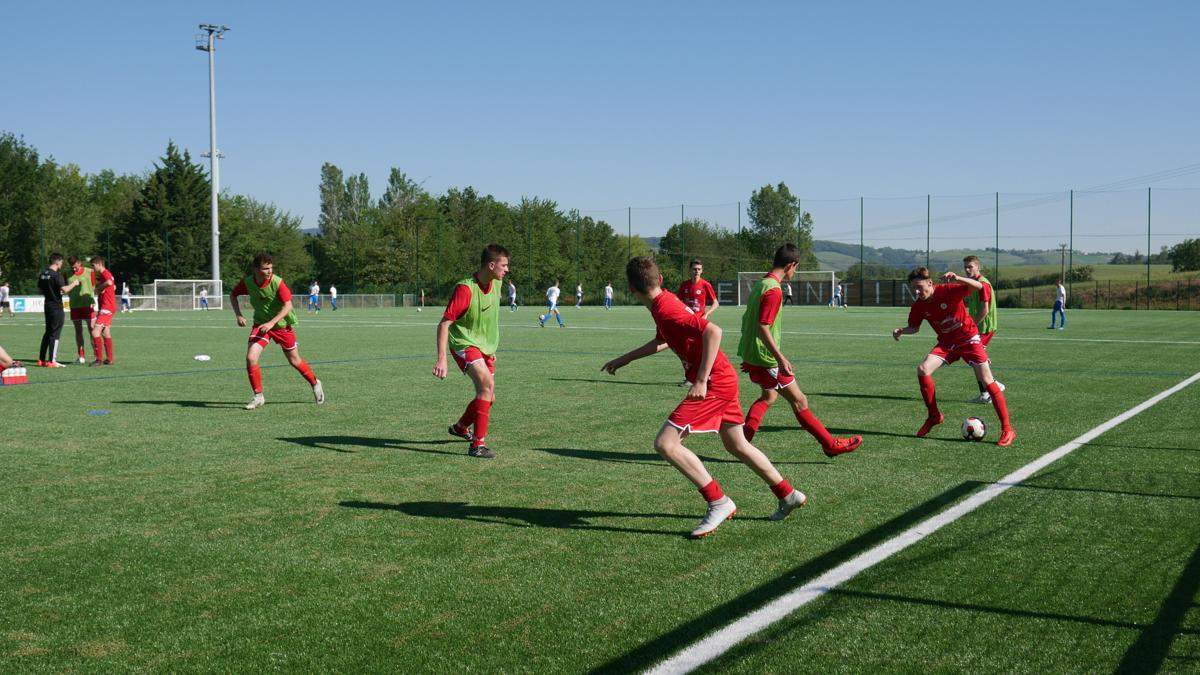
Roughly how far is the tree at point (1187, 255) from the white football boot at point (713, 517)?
236ft

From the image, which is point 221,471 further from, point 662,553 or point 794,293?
point 794,293

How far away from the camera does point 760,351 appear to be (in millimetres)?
8172

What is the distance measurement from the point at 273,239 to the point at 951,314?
87.3 m

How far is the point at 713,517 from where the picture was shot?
5750 mm

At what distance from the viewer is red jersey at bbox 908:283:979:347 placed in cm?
965

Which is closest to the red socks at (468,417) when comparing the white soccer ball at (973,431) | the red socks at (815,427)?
the red socks at (815,427)

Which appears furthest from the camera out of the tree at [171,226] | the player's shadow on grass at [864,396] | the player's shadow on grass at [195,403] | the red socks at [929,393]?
the tree at [171,226]

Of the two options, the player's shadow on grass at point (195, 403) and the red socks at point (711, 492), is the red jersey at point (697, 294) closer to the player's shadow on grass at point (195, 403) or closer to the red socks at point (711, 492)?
the player's shadow on grass at point (195, 403)

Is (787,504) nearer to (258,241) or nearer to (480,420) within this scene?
(480,420)

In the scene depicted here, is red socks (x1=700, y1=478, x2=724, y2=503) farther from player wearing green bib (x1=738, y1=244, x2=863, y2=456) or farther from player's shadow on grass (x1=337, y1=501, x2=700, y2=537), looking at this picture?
player wearing green bib (x1=738, y1=244, x2=863, y2=456)

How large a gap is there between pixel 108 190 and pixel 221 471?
4199 inches

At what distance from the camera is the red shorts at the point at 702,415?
18.5 feet

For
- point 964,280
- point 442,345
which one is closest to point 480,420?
point 442,345

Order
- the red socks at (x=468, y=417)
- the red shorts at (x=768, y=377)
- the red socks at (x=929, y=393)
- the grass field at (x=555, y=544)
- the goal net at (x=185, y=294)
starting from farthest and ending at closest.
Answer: the goal net at (x=185, y=294) → the red socks at (x=929, y=393) → the red socks at (x=468, y=417) → the red shorts at (x=768, y=377) → the grass field at (x=555, y=544)
